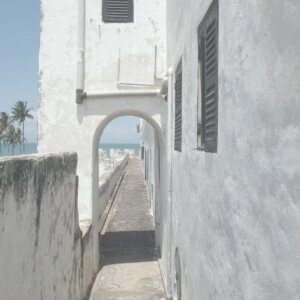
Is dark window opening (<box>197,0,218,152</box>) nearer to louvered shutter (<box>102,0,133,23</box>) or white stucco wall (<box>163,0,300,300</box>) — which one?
white stucco wall (<box>163,0,300,300</box>)

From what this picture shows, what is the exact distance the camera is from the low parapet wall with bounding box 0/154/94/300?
3.66 meters

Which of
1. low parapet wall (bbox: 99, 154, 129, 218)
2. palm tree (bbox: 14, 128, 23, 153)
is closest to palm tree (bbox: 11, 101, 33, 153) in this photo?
palm tree (bbox: 14, 128, 23, 153)

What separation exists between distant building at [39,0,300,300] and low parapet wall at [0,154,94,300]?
1621 mm

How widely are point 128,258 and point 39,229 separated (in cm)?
613

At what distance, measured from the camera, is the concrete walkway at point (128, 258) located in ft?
27.5

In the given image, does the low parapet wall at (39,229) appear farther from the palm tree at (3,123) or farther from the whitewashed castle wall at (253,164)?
the palm tree at (3,123)

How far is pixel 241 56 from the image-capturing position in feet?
8.43

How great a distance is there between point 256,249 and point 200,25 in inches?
97.3

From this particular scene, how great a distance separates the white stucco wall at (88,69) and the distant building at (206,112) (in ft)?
0.07

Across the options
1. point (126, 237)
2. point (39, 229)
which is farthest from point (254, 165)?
point (126, 237)

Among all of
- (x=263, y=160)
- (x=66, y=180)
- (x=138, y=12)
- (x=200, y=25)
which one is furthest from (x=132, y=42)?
(x=263, y=160)

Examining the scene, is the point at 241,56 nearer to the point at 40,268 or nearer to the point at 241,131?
the point at 241,131

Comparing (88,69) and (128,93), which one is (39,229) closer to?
(128,93)

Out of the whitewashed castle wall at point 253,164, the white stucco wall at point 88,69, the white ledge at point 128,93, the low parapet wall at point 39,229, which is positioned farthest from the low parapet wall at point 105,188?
the whitewashed castle wall at point 253,164
